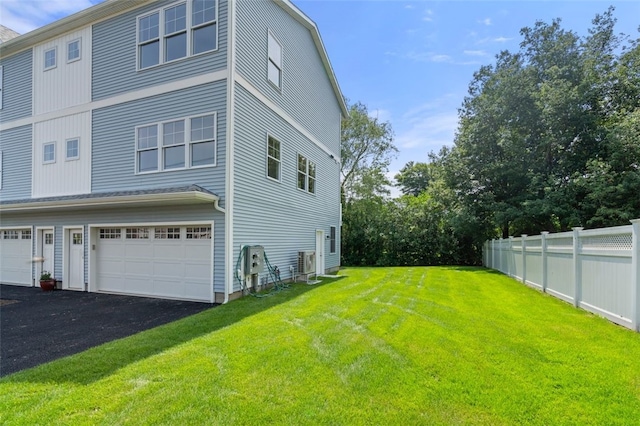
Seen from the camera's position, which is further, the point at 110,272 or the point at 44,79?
the point at 44,79

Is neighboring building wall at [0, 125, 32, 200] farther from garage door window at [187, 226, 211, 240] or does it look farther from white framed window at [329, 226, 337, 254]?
white framed window at [329, 226, 337, 254]

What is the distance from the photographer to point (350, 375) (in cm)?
369

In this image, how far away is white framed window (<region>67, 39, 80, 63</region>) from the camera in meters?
10.5

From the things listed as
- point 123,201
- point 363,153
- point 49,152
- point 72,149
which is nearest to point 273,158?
point 123,201

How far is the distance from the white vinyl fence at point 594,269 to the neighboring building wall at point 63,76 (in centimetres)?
1332

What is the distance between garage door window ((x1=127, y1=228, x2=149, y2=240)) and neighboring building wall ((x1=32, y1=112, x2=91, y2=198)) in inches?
80.5

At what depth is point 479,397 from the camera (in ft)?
10.4

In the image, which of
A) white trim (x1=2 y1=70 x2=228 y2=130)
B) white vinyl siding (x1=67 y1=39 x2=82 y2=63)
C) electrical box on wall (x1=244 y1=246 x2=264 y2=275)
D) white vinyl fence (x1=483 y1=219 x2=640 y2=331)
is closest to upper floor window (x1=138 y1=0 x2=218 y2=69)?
white trim (x1=2 y1=70 x2=228 y2=130)

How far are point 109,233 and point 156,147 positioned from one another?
308cm

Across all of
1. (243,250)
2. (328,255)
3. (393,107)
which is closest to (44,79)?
(243,250)

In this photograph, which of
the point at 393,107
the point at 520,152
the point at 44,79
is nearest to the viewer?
the point at 44,79

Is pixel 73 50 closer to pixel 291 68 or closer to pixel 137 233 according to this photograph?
pixel 137 233

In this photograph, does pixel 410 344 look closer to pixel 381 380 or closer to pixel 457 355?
pixel 457 355

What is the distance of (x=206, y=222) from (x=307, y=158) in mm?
5970
